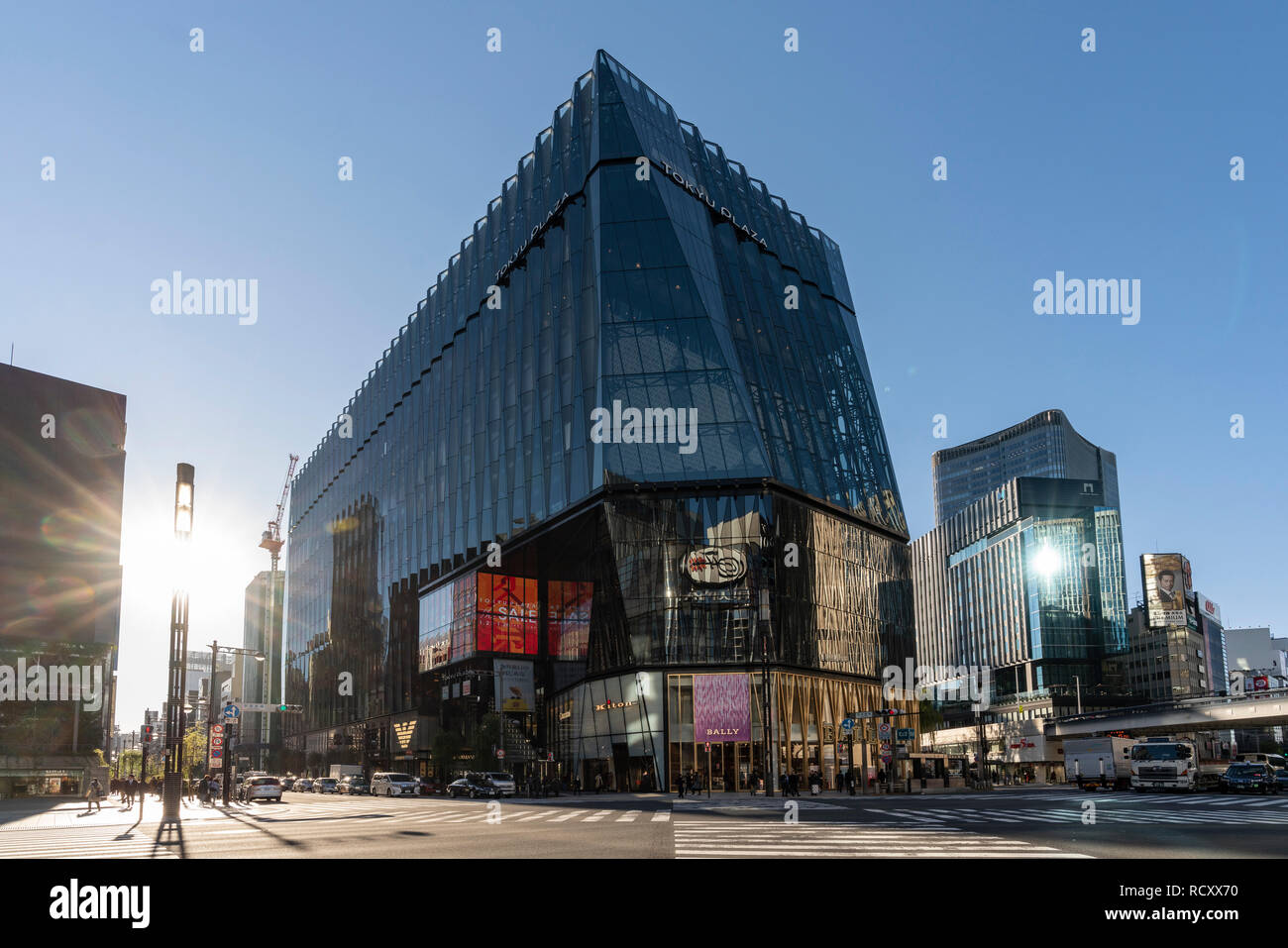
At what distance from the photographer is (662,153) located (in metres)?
75.7

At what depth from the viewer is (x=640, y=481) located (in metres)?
66.3

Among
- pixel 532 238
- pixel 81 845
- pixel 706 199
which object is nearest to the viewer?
pixel 81 845

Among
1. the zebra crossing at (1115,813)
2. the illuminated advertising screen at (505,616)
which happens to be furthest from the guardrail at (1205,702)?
the illuminated advertising screen at (505,616)

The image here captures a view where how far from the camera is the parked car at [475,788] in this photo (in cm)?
5931

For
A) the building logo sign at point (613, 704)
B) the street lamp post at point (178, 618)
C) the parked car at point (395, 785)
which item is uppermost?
the street lamp post at point (178, 618)

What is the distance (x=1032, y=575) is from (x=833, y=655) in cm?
12007

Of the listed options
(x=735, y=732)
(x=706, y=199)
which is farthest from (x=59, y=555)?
(x=735, y=732)

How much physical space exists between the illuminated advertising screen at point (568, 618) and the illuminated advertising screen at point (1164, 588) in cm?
13356

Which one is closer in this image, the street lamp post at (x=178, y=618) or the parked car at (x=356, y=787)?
the street lamp post at (x=178, y=618)

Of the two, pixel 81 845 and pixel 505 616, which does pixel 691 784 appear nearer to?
pixel 505 616

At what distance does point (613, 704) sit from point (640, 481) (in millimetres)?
15177

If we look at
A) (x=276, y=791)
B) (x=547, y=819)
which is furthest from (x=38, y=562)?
(x=547, y=819)

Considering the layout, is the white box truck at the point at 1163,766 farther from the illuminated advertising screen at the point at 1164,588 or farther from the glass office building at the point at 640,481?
the illuminated advertising screen at the point at 1164,588
